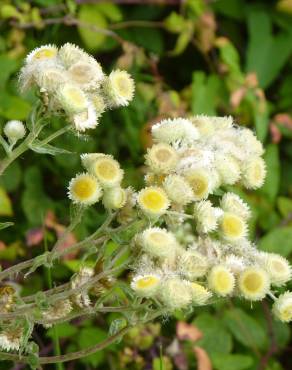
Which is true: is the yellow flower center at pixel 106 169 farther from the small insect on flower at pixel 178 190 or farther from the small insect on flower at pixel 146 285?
the small insect on flower at pixel 146 285

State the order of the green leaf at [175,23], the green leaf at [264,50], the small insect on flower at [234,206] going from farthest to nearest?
the green leaf at [264,50] → the green leaf at [175,23] → the small insect on flower at [234,206]

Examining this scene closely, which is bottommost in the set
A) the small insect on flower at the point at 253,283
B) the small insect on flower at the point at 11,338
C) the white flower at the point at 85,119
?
the small insect on flower at the point at 11,338

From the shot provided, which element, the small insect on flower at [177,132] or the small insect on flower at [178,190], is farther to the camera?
the small insect on flower at [177,132]

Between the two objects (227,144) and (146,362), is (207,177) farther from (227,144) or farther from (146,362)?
(146,362)

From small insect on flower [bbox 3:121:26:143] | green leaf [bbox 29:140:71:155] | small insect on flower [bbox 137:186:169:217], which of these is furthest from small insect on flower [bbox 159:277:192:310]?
small insect on flower [bbox 3:121:26:143]

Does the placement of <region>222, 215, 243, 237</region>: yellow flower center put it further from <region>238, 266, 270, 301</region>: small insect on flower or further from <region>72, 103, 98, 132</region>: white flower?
<region>72, 103, 98, 132</region>: white flower

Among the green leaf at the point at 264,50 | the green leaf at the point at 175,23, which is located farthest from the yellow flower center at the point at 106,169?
the green leaf at the point at 264,50

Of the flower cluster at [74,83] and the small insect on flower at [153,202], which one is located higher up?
the flower cluster at [74,83]

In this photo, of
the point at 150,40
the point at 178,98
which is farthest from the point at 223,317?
the point at 150,40
